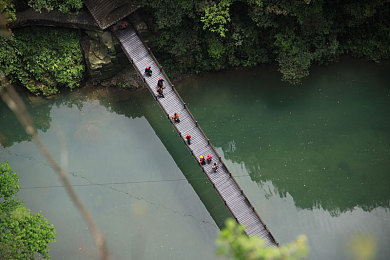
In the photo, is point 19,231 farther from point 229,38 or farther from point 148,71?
point 229,38

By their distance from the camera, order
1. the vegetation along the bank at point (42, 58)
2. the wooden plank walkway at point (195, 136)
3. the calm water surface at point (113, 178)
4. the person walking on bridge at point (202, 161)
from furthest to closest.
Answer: the vegetation along the bank at point (42, 58) < the calm water surface at point (113, 178) < the person walking on bridge at point (202, 161) < the wooden plank walkway at point (195, 136)

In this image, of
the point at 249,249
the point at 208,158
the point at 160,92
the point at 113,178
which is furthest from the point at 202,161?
the point at 249,249

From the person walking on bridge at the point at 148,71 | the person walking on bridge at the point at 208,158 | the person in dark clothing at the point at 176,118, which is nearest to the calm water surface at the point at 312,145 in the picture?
the person walking on bridge at the point at 208,158

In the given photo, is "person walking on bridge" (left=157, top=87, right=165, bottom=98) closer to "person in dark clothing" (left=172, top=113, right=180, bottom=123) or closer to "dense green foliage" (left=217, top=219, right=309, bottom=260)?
"person in dark clothing" (left=172, top=113, right=180, bottom=123)

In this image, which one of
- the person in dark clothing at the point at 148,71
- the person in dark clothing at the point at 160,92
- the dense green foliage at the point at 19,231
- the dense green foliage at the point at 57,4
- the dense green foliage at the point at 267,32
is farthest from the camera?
the dense green foliage at the point at 267,32

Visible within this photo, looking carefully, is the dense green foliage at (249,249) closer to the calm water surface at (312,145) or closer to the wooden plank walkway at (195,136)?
the wooden plank walkway at (195,136)

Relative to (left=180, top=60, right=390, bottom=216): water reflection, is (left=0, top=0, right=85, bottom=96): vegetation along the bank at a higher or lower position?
higher

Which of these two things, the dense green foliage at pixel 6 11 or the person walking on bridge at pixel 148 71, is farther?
the person walking on bridge at pixel 148 71

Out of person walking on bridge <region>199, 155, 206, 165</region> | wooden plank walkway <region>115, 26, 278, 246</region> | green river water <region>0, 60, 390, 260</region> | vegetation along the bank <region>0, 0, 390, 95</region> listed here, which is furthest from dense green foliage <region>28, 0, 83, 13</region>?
person walking on bridge <region>199, 155, 206, 165</region>
